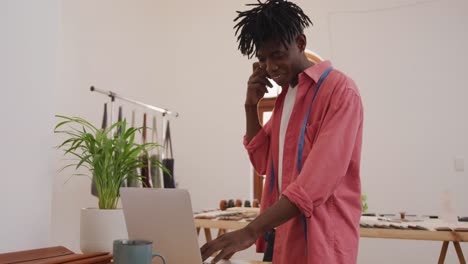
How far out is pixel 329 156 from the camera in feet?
2.94

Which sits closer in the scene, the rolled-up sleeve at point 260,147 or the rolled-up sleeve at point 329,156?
the rolled-up sleeve at point 329,156

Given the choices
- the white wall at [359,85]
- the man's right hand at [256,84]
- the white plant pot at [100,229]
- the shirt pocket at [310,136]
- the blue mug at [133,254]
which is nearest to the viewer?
the blue mug at [133,254]

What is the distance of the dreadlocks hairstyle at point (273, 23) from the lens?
3.44 feet

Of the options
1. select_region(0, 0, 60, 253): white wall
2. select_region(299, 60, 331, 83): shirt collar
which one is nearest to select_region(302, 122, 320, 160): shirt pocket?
select_region(299, 60, 331, 83): shirt collar

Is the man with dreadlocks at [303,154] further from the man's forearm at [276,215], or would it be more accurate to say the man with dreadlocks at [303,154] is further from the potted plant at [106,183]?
the potted plant at [106,183]

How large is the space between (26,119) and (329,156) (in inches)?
31.1

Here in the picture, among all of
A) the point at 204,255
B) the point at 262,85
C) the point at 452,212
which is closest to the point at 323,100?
the point at 262,85

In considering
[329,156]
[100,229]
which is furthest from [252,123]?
[100,229]

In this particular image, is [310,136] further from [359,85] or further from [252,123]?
[359,85]

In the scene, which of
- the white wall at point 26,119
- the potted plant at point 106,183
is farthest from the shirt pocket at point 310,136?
the white wall at point 26,119

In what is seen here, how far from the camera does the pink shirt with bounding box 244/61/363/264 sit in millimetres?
887

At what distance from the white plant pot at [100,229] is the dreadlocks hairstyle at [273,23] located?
59cm

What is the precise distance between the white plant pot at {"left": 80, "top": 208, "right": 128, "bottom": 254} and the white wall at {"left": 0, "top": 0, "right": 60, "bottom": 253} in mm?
138

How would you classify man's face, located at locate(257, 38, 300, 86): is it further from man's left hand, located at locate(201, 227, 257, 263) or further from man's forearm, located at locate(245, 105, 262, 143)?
man's left hand, located at locate(201, 227, 257, 263)
